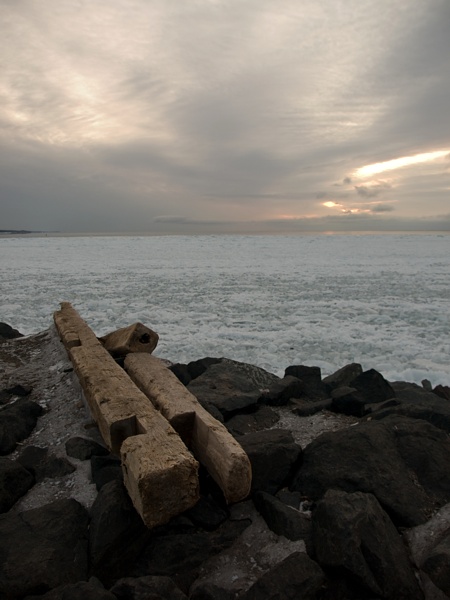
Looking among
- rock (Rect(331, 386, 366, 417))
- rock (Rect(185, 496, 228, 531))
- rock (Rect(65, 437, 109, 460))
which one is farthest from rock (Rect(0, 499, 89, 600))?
rock (Rect(331, 386, 366, 417))

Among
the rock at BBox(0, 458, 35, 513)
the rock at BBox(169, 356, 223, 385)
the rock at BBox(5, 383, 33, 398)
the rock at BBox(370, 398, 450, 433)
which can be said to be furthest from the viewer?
the rock at BBox(169, 356, 223, 385)

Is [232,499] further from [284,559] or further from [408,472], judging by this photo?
[408,472]

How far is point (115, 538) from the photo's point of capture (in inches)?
106

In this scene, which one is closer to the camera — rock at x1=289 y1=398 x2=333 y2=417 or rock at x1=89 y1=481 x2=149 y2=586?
rock at x1=89 y1=481 x2=149 y2=586

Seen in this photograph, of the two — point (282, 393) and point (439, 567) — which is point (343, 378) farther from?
point (439, 567)

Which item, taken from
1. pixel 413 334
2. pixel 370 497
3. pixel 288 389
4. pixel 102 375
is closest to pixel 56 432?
pixel 102 375

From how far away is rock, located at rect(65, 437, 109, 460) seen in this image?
3741 millimetres

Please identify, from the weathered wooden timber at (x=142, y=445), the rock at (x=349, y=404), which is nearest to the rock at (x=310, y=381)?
the rock at (x=349, y=404)

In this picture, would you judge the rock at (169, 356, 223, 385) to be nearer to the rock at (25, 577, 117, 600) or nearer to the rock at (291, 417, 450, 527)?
the rock at (291, 417, 450, 527)

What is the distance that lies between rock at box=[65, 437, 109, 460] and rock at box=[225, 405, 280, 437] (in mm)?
1268

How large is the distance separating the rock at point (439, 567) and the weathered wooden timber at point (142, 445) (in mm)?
1450

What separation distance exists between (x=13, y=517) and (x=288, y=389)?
3.13 metres

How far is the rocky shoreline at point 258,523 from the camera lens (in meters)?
2.46

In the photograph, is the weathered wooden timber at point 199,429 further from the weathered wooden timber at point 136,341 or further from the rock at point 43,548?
the rock at point 43,548
